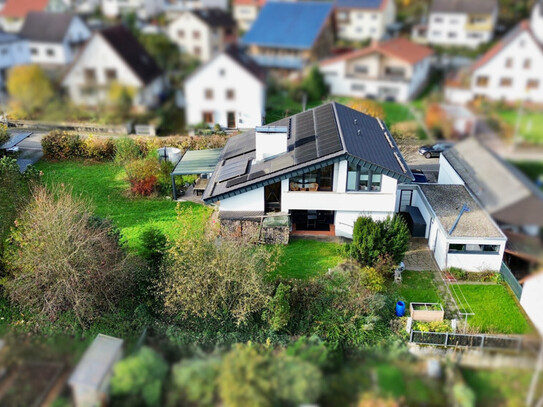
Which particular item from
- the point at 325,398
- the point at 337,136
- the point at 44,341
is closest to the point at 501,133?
the point at 325,398

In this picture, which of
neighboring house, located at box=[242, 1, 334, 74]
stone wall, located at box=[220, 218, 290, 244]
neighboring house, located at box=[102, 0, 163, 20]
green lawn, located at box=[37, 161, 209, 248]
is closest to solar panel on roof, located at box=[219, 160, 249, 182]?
stone wall, located at box=[220, 218, 290, 244]

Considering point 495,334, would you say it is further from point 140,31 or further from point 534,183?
point 140,31

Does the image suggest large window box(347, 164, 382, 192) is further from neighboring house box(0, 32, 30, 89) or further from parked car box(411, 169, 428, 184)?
neighboring house box(0, 32, 30, 89)

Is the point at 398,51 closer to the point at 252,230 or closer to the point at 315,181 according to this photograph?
the point at 315,181

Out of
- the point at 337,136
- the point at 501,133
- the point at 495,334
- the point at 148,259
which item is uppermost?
the point at 501,133

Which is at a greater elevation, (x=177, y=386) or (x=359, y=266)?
(x=177, y=386)

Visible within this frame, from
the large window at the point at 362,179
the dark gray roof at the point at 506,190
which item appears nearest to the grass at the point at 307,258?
the large window at the point at 362,179
